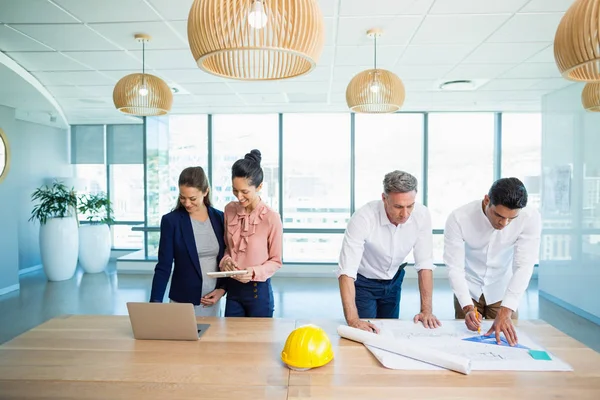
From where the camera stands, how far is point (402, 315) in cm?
495

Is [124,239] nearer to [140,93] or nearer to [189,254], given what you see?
[140,93]

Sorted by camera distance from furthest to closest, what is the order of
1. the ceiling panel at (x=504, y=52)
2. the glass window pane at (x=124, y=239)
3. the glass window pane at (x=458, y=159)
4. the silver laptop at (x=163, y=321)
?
the glass window pane at (x=124, y=239) < the glass window pane at (x=458, y=159) < the ceiling panel at (x=504, y=52) < the silver laptop at (x=163, y=321)

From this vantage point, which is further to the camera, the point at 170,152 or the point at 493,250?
the point at 170,152

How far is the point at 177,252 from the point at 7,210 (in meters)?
5.22

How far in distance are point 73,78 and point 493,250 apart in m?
5.37

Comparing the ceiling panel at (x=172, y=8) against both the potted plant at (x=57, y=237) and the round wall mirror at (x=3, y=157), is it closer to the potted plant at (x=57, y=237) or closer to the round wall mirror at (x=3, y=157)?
the round wall mirror at (x=3, y=157)

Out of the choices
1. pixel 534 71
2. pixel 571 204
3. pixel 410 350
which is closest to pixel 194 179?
pixel 410 350

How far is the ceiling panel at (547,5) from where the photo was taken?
123 inches

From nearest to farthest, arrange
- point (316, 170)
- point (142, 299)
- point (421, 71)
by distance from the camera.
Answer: point (421, 71), point (142, 299), point (316, 170)

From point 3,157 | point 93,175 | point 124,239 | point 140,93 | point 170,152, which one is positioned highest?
point 140,93

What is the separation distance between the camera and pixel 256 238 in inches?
93.4

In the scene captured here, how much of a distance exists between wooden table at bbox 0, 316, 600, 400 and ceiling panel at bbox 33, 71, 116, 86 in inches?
165

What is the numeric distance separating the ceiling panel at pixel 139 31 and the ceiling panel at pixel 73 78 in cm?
131

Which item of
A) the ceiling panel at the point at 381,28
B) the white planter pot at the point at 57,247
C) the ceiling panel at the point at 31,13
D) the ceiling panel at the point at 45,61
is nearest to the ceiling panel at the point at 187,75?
the ceiling panel at the point at 45,61
